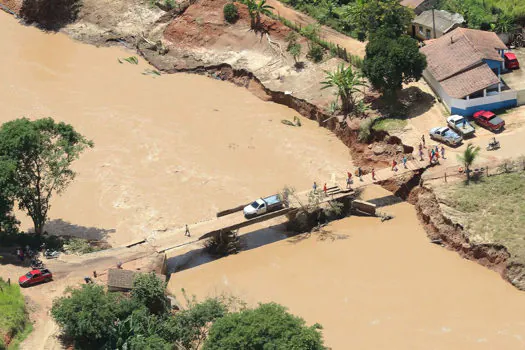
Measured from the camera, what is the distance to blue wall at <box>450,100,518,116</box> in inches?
2158

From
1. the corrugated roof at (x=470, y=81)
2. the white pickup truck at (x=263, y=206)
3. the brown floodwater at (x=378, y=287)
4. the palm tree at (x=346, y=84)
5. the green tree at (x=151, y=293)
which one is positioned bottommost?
the brown floodwater at (x=378, y=287)

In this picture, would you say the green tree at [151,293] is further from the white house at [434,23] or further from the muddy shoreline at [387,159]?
the white house at [434,23]

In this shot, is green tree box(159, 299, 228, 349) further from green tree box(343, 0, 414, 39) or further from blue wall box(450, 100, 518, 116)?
green tree box(343, 0, 414, 39)

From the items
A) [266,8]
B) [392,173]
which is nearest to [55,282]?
[392,173]

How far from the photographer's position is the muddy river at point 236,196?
41.8m

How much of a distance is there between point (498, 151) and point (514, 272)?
1066 cm

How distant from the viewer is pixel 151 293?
4091 cm

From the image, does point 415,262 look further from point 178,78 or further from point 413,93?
point 178,78

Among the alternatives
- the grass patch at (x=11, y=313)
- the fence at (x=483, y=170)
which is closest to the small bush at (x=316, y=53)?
the fence at (x=483, y=170)

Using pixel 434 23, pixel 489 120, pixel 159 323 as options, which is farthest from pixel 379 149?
pixel 159 323

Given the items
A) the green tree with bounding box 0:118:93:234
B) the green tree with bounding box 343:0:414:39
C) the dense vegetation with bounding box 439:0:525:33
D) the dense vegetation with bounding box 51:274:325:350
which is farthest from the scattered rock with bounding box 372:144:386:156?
the green tree with bounding box 0:118:93:234

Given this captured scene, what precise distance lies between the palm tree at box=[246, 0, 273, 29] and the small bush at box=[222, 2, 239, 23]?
1.45 meters

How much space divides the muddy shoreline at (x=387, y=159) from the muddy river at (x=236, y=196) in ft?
2.19

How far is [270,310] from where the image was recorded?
36375 millimetres
